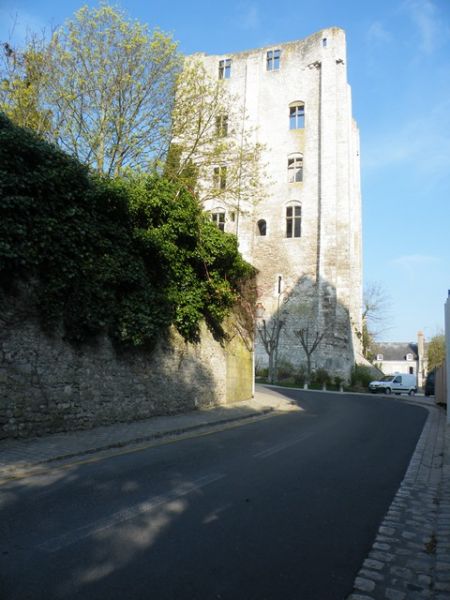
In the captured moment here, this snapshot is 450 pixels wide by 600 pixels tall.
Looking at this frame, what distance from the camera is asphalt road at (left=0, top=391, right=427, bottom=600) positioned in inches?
129

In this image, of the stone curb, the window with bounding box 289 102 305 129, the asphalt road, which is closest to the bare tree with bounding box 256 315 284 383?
the window with bounding box 289 102 305 129

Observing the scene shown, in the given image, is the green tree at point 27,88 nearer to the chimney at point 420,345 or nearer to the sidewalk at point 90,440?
the sidewalk at point 90,440

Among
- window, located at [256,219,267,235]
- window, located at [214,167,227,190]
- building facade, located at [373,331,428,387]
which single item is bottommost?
building facade, located at [373,331,428,387]

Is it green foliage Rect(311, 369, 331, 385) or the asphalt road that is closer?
the asphalt road

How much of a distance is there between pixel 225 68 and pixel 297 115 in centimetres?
933

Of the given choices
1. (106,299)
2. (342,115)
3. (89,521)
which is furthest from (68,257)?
(342,115)

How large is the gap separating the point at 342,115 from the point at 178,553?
41942 mm

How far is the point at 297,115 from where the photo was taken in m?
41.9

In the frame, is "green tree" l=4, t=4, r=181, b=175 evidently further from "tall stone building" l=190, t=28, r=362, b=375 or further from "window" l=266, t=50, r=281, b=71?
"window" l=266, t=50, r=281, b=71

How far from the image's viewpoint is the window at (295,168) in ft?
135

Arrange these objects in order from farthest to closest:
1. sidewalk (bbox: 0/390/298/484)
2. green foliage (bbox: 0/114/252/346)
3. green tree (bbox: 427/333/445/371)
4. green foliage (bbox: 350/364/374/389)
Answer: green tree (bbox: 427/333/445/371), green foliage (bbox: 350/364/374/389), green foliage (bbox: 0/114/252/346), sidewalk (bbox: 0/390/298/484)

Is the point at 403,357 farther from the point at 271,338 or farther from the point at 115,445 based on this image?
the point at 115,445

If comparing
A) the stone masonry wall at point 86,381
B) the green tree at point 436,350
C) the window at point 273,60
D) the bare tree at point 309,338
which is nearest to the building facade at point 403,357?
the green tree at point 436,350

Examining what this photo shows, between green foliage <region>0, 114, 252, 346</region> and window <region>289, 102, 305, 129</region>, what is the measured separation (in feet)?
98.8
